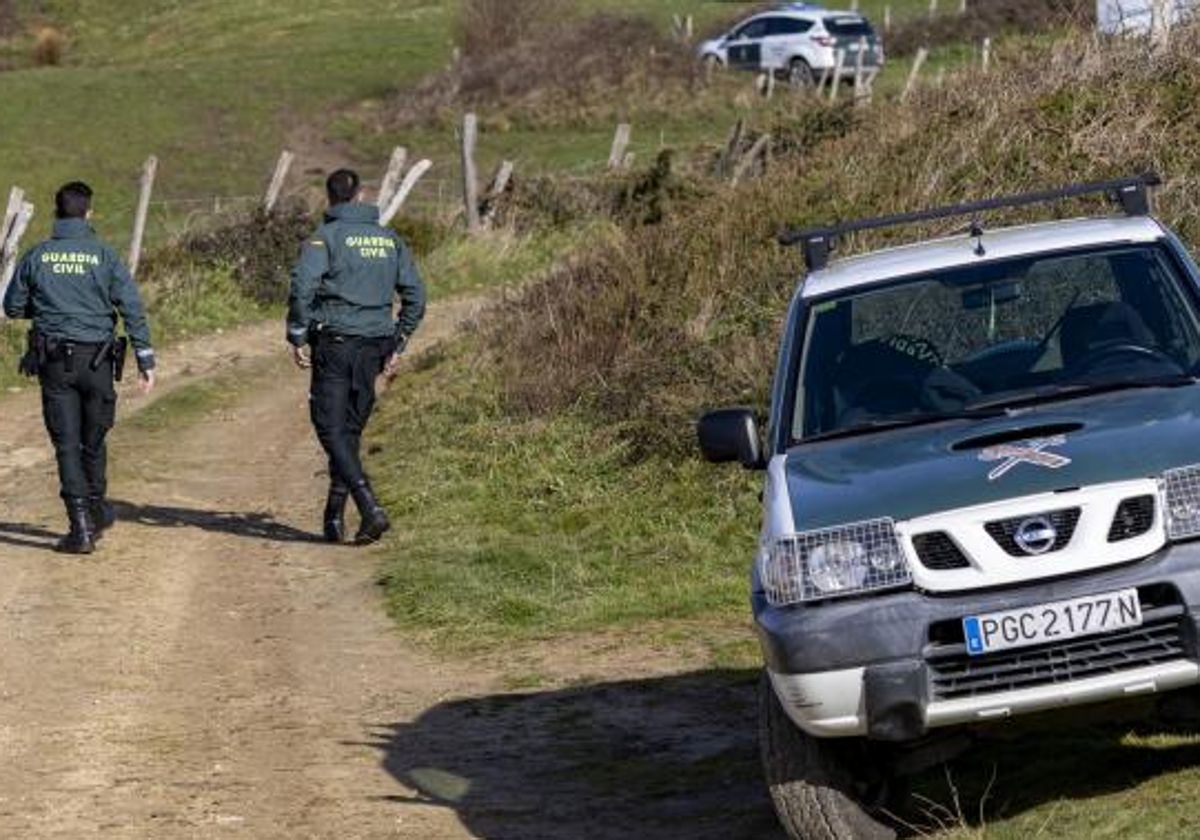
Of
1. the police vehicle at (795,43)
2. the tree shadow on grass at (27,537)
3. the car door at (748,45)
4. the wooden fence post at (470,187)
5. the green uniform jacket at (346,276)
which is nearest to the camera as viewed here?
the green uniform jacket at (346,276)

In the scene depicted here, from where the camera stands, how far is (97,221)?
41.5 metres

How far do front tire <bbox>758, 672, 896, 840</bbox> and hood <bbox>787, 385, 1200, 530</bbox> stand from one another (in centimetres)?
63

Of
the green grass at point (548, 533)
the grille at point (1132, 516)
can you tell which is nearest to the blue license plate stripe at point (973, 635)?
the grille at point (1132, 516)

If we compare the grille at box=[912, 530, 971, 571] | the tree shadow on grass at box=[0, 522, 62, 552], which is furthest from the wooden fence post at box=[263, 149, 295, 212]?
the grille at box=[912, 530, 971, 571]

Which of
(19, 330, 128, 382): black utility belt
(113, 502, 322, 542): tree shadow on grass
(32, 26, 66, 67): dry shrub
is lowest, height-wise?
(32, 26, 66, 67): dry shrub

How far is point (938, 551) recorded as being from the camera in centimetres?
711

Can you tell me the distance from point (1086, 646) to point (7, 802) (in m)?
3.87

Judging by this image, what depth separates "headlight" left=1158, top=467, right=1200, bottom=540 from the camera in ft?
23.0

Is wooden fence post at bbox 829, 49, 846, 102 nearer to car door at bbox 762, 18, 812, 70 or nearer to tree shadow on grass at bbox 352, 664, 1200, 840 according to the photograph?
car door at bbox 762, 18, 812, 70

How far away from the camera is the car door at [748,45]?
53312mm

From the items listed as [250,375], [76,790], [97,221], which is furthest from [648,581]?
[97,221]

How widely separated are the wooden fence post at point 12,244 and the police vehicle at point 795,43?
27.3 meters

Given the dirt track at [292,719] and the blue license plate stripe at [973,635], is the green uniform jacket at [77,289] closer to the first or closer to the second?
the dirt track at [292,719]

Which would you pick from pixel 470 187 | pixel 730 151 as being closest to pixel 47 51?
pixel 470 187
